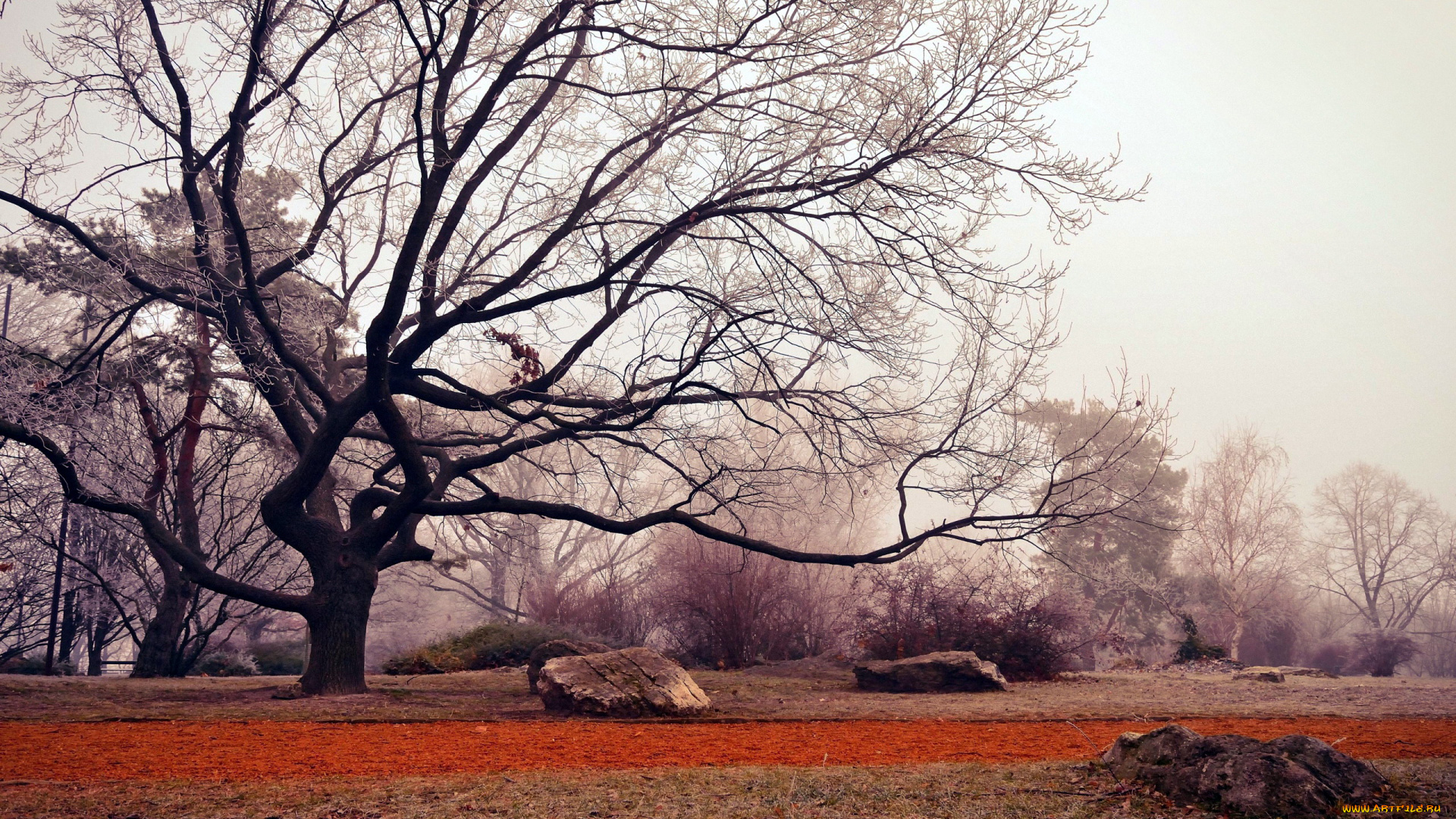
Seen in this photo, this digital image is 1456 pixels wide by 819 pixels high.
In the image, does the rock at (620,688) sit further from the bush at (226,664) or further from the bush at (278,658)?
the bush at (278,658)

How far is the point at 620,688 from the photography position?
26.0 ft

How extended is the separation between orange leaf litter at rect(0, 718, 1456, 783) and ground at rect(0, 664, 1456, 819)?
0.03 m

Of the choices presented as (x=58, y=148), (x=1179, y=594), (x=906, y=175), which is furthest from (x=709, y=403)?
(x=1179, y=594)

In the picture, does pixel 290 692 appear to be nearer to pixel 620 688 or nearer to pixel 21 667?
pixel 620 688

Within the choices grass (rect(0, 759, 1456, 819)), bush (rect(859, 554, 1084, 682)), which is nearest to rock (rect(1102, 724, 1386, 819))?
grass (rect(0, 759, 1456, 819))

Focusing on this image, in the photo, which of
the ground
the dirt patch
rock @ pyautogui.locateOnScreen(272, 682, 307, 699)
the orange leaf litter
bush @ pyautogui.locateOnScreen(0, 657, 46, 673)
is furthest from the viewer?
bush @ pyautogui.locateOnScreen(0, 657, 46, 673)

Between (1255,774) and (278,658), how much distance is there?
21.6 m

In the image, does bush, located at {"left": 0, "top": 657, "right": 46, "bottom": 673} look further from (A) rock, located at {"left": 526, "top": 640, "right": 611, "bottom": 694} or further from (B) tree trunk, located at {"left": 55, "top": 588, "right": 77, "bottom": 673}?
(A) rock, located at {"left": 526, "top": 640, "right": 611, "bottom": 694}

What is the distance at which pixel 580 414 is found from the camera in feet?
35.4

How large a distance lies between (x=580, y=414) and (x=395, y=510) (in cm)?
242

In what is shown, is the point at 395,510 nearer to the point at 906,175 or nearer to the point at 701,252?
the point at 701,252

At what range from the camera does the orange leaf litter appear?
5.12m

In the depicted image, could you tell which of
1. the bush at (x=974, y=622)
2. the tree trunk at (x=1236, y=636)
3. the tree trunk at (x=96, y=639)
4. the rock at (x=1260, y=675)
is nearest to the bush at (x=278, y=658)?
the tree trunk at (x=96, y=639)

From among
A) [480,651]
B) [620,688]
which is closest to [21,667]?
[480,651]
